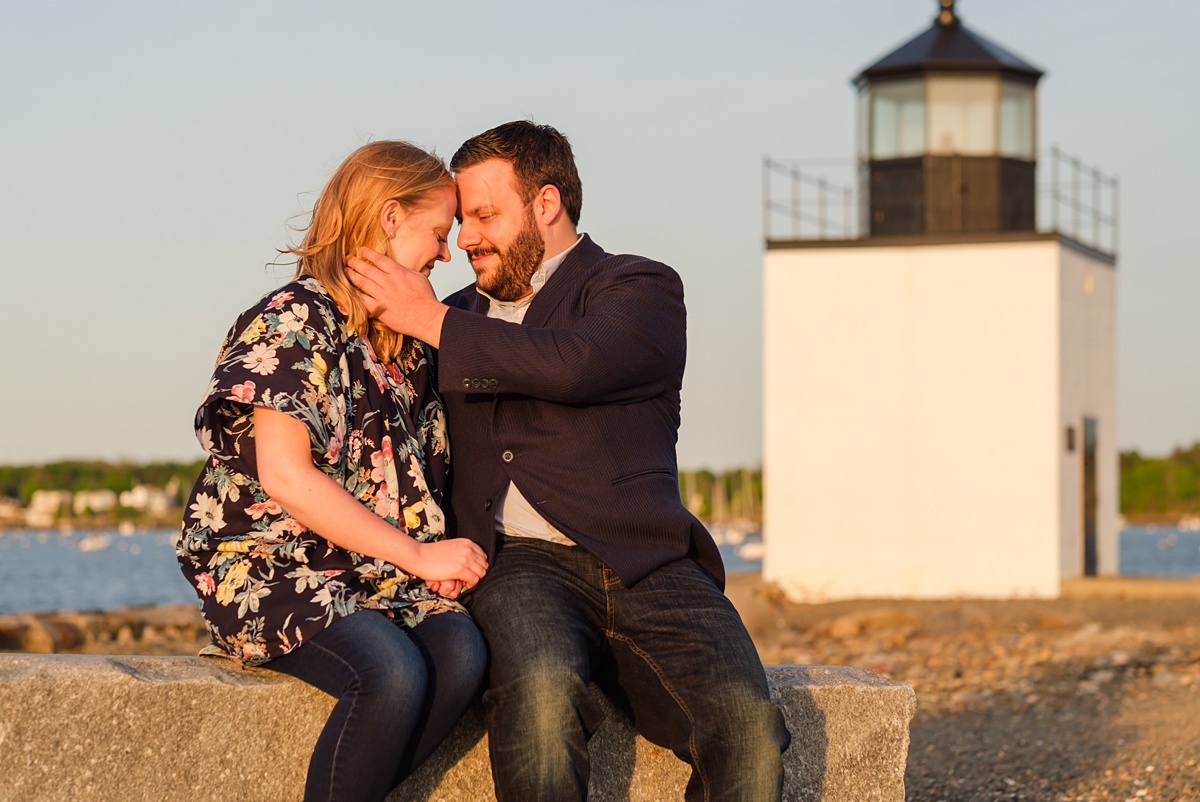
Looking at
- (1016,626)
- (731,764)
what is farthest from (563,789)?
(1016,626)

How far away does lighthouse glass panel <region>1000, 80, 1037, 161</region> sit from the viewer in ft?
51.8

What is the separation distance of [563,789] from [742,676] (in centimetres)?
46

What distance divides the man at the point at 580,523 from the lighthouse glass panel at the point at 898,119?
13.0 m

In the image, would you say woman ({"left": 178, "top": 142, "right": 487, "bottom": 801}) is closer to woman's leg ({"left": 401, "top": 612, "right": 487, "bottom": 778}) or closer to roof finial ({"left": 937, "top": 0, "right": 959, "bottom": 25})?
woman's leg ({"left": 401, "top": 612, "right": 487, "bottom": 778})

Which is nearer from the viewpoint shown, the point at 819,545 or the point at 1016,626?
the point at 1016,626

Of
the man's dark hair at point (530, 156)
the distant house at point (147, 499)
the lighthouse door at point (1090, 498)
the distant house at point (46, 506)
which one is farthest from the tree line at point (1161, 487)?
the man's dark hair at point (530, 156)

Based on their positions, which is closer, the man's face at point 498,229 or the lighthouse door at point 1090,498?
the man's face at point 498,229

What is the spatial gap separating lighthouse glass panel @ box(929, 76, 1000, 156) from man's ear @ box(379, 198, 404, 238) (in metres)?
13.3

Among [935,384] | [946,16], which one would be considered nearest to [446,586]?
[935,384]

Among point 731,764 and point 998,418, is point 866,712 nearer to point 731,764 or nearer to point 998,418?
point 731,764

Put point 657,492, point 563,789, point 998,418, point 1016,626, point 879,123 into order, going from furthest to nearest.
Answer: point 879,123 → point 998,418 → point 1016,626 → point 657,492 → point 563,789

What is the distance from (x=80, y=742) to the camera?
280 centimetres

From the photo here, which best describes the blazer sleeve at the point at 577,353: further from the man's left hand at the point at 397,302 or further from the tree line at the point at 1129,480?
the tree line at the point at 1129,480

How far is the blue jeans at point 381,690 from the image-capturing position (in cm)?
263
